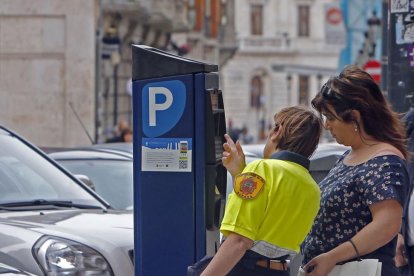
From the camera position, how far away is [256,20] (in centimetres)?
9519

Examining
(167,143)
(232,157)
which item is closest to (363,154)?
(232,157)

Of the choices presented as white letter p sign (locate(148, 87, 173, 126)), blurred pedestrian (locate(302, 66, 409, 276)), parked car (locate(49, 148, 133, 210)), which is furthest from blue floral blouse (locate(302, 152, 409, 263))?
parked car (locate(49, 148, 133, 210))

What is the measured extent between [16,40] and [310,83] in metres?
73.1

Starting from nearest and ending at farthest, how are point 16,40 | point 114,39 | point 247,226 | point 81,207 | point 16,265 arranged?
point 247,226
point 16,265
point 81,207
point 16,40
point 114,39

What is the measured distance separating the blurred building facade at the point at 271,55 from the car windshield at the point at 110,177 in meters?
80.9

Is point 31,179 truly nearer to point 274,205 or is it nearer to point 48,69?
point 274,205

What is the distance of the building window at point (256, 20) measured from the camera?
94.8 metres

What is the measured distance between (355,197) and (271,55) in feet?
293

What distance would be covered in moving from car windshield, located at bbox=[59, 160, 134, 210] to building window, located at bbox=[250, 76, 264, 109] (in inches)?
3273

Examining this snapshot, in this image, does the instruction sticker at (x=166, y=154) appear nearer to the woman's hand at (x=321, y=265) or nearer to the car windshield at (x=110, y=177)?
the woman's hand at (x=321, y=265)

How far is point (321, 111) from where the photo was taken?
5180mm

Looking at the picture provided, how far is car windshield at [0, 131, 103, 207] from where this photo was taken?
730 cm

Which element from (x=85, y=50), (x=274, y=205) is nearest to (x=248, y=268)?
(x=274, y=205)

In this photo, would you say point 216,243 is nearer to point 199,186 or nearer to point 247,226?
point 199,186
